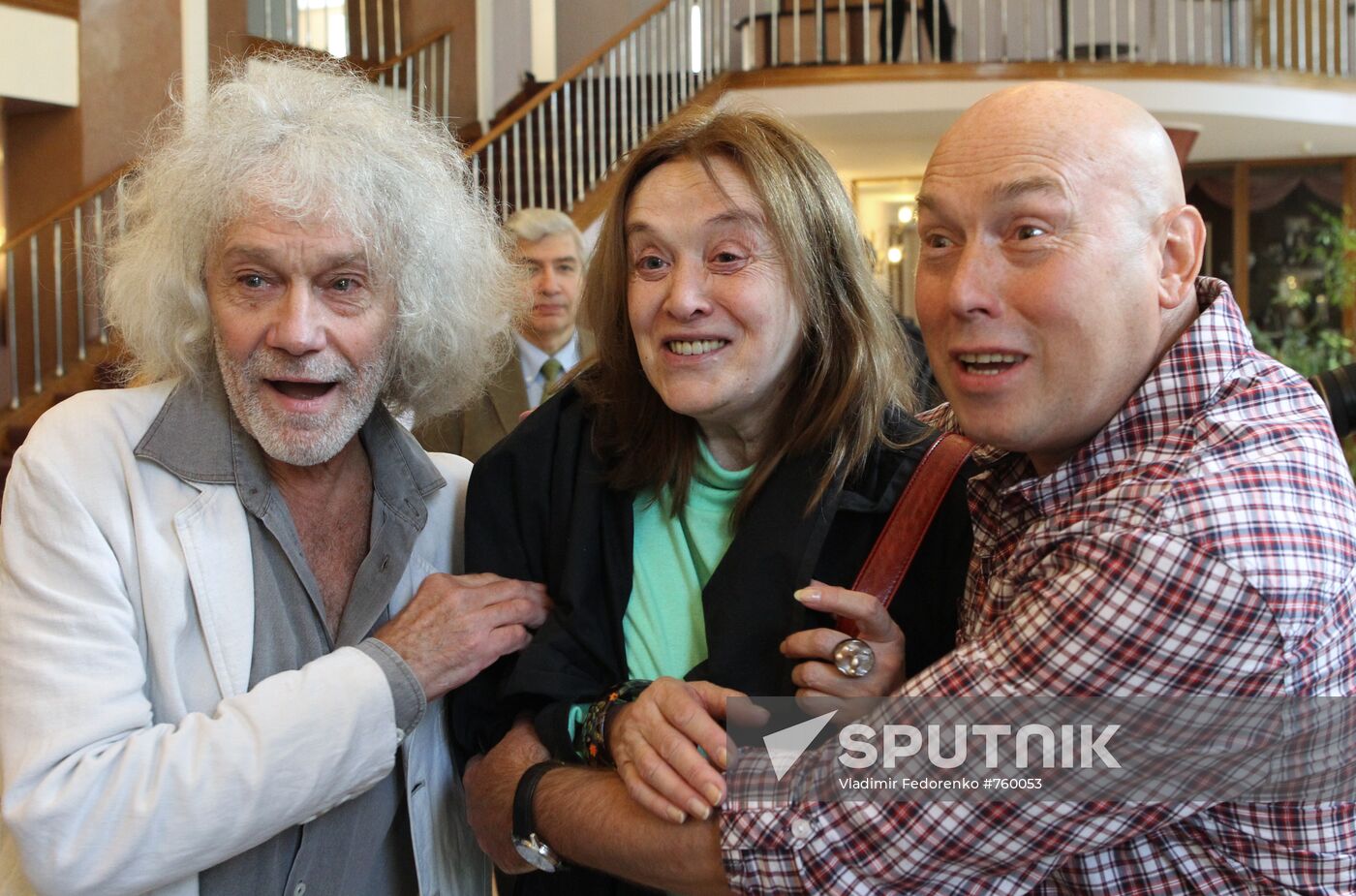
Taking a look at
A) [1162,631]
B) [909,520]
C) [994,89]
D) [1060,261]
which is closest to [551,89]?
[994,89]

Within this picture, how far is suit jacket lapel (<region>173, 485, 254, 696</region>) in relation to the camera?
1.65 meters

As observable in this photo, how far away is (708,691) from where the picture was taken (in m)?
1.54

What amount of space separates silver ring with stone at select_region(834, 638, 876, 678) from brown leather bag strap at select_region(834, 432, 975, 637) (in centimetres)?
6

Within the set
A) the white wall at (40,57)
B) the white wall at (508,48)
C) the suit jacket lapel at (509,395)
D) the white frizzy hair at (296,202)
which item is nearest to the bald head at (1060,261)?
the white frizzy hair at (296,202)

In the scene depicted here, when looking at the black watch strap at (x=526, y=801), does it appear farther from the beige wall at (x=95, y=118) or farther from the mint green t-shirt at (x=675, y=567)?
the beige wall at (x=95, y=118)

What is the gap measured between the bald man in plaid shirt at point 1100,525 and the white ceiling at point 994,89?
28.2ft

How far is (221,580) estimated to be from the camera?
1678 millimetres

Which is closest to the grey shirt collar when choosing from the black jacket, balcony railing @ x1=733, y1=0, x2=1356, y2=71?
Result: the black jacket

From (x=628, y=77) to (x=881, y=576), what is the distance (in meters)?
9.33

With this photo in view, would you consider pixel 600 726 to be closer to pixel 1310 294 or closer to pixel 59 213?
pixel 59 213

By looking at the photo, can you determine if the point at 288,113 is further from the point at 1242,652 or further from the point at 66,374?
the point at 66,374

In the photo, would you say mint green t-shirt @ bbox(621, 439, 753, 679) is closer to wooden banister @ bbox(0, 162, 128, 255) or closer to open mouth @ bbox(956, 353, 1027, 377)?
open mouth @ bbox(956, 353, 1027, 377)

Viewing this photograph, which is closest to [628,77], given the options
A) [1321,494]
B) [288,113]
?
[288,113]

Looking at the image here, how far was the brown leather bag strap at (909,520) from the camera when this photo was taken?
1.60 m
